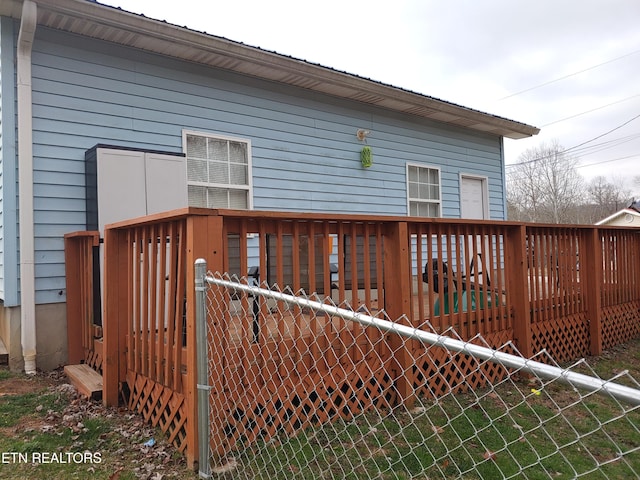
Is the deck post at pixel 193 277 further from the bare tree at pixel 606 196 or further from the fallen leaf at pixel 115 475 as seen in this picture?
the bare tree at pixel 606 196

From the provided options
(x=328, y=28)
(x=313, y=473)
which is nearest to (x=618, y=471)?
(x=313, y=473)

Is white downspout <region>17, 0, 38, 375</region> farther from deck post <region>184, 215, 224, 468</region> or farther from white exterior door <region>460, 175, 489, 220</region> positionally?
white exterior door <region>460, 175, 489, 220</region>

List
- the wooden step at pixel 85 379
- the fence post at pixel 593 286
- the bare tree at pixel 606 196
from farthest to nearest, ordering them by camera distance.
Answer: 1. the bare tree at pixel 606 196
2. the fence post at pixel 593 286
3. the wooden step at pixel 85 379

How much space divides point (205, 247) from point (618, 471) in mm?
2756

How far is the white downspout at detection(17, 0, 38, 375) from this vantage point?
4551 millimetres

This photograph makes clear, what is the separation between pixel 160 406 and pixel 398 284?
6.19 ft

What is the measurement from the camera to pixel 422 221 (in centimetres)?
361

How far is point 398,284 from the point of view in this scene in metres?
3.46

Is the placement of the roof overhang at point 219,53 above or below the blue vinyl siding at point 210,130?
above

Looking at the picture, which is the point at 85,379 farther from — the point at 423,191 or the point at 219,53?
the point at 423,191

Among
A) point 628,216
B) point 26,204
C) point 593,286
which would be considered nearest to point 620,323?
point 593,286

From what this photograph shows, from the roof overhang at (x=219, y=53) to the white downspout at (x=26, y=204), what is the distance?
0.47m

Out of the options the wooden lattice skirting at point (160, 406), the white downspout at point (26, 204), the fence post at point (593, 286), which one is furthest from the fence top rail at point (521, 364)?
the fence post at point (593, 286)

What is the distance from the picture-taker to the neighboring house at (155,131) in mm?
4648
